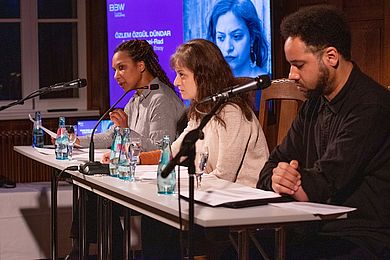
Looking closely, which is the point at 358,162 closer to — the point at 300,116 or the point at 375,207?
the point at 375,207

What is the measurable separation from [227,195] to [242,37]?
3297mm

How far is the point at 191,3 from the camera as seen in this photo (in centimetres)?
619

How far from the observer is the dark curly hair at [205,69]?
3.68 meters

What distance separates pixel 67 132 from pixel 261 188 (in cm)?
160

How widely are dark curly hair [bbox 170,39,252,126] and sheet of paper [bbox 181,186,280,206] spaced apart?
878mm

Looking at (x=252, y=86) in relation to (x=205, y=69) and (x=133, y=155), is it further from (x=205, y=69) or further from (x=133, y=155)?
(x=205, y=69)

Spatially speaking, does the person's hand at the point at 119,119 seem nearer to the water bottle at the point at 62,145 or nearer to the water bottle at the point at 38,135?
the water bottle at the point at 62,145

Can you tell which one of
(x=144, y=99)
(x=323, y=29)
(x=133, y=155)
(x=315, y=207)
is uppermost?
(x=323, y=29)

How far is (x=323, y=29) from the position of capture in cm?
279

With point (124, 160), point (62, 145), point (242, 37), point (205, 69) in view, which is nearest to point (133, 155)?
point (124, 160)

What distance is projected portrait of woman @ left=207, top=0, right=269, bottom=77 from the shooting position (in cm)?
580

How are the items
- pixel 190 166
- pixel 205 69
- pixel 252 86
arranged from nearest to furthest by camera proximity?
1. pixel 190 166
2. pixel 252 86
3. pixel 205 69

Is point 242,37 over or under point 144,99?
over

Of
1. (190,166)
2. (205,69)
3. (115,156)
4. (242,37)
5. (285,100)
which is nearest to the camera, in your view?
(190,166)
